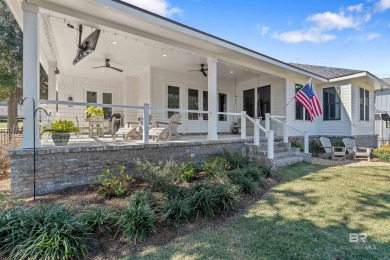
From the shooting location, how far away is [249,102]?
12.0 meters

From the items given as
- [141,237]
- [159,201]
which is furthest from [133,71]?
[141,237]

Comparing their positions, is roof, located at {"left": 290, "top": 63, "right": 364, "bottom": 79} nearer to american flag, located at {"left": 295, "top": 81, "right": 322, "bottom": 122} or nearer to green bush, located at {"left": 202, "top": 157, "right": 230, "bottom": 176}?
american flag, located at {"left": 295, "top": 81, "right": 322, "bottom": 122}

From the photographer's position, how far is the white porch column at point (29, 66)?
4.44 m

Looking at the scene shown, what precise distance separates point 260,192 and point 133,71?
8.03 meters

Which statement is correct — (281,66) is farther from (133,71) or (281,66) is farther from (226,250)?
(226,250)

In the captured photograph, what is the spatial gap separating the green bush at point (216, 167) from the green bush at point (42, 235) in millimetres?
3141

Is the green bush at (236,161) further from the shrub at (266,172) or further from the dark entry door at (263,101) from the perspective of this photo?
the dark entry door at (263,101)

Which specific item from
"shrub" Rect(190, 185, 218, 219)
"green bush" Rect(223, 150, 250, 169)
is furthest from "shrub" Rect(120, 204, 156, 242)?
"green bush" Rect(223, 150, 250, 169)

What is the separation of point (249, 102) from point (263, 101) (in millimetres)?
861

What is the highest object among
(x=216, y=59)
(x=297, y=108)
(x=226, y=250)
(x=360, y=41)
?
(x=360, y=41)

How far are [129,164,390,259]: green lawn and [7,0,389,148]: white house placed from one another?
11.2 feet

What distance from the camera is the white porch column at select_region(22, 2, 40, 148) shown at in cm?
444

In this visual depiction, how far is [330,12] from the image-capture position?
31.9ft

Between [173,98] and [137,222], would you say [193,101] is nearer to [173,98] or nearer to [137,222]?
[173,98]
